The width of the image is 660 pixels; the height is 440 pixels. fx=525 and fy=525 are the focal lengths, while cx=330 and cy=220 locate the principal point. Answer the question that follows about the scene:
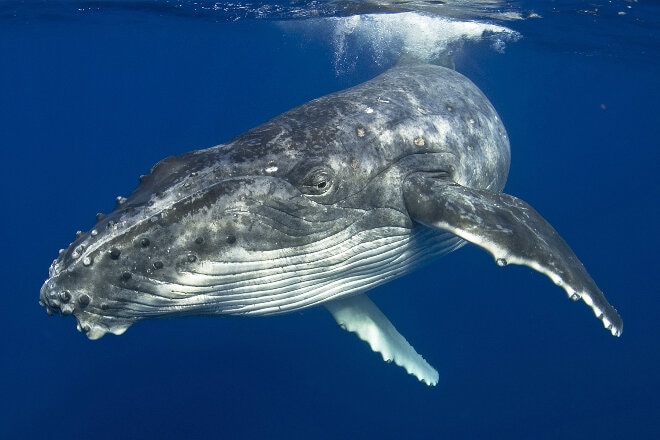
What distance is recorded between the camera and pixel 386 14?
21.4 metres

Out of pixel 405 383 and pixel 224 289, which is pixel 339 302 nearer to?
pixel 224 289

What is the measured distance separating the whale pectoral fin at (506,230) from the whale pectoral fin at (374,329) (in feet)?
11.4

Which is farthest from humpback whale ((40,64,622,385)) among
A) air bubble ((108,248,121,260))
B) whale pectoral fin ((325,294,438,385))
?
whale pectoral fin ((325,294,438,385))

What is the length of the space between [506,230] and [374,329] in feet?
15.3

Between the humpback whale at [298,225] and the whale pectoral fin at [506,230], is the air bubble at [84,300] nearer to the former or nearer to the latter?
the humpback whale at [298,225]

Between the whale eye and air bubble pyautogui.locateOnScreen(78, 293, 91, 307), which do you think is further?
the whale eye

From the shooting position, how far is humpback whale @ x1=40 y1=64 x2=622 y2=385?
4.50 metres

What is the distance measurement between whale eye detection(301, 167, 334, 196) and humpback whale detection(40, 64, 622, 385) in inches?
0.4

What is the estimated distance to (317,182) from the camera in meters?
5.43

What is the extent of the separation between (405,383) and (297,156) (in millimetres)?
15883

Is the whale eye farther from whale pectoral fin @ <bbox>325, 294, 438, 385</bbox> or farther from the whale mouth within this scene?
whale pectoral fin @ <bbox>325, 294, 438, 385</bbox>

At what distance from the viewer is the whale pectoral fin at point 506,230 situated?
4.83 meters

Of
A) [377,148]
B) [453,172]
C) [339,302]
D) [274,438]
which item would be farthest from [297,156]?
[274,438]

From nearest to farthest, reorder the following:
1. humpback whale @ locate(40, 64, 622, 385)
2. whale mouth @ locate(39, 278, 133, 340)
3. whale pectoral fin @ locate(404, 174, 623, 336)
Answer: whale mouth @ locate(39, 278, 133, 340)
humpback whale @ locate(40, 64, 622, 385)
whale pectoral fin @ locate(404, 174, 623, 336)
